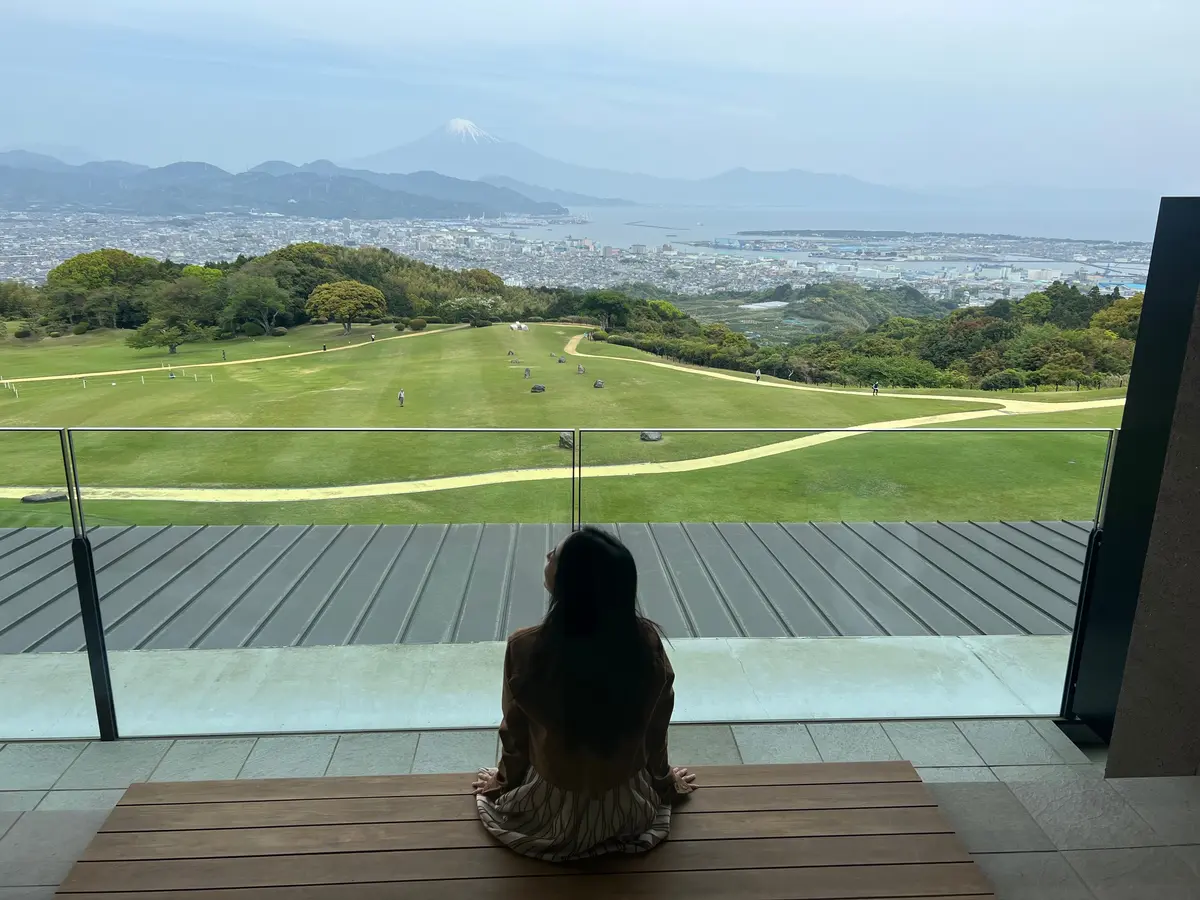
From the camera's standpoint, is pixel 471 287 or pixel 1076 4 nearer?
pixel 1076 4

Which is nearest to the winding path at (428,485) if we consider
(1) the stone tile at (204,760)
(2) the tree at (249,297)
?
(1) the stone tile at (204,760)

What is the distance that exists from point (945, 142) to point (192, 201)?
22004 mm

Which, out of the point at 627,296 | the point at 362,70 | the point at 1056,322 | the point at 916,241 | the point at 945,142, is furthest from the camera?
the point at 362,70

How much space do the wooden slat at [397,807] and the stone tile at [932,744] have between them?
0.93 metres

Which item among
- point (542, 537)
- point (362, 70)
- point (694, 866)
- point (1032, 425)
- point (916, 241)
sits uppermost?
point (362, 70)

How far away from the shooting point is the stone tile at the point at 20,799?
2.29 metres

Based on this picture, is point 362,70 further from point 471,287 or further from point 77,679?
point 77,679

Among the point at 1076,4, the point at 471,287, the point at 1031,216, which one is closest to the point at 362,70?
the point at 471,287

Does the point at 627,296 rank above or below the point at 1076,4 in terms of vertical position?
below

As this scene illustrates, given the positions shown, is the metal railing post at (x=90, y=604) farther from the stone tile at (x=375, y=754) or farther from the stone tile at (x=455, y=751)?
the stone tile at (x=455, y=751)

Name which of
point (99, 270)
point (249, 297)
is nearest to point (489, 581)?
point (99, 270)

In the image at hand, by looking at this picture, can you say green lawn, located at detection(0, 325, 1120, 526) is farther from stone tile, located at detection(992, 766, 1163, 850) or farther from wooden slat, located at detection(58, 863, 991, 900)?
wooden slat, located at detection(58, 863, 991, 900)

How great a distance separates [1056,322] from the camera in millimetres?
16609

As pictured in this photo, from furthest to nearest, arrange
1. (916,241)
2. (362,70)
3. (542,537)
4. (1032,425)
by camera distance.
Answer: (362,70) < (916,241) < (1032,425) < (542,537)
